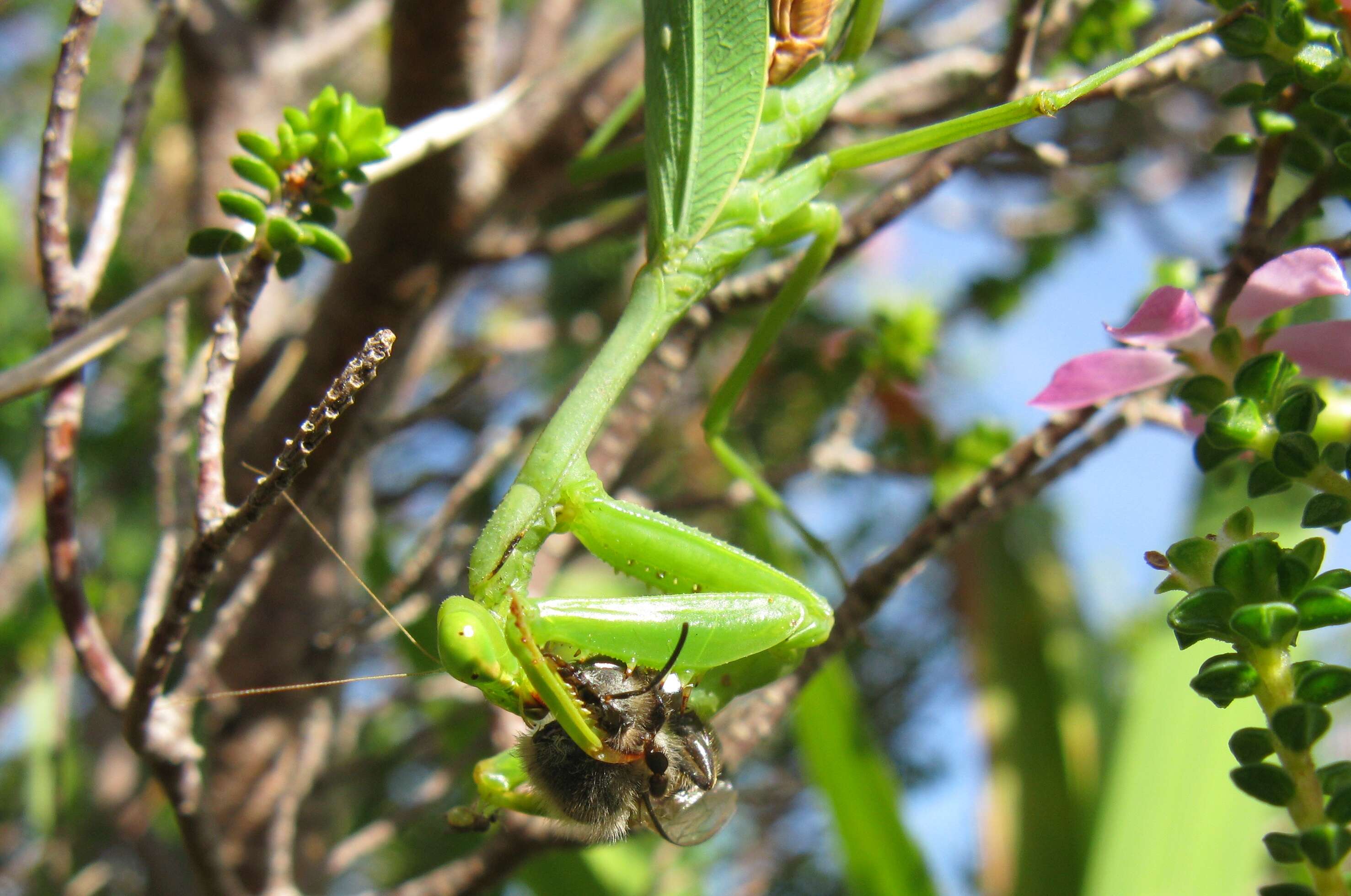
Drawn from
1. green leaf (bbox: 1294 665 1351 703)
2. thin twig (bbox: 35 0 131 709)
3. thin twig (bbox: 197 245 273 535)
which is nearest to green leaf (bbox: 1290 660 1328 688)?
green leaf (bbox: 1294 665 1351 703)

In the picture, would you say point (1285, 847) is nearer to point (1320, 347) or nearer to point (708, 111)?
point (1320, 347)

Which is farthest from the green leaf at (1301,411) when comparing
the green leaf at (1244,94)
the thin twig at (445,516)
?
the thin twig at (445,516)

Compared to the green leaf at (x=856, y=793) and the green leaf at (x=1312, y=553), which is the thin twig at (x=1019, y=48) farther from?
the green leaf at (x=856, y=793)

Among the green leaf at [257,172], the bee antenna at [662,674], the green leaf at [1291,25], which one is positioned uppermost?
the green leaf at [257,172]

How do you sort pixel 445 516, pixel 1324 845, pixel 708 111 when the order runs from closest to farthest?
1. pixel 1324 845
2. pixel 708 111
3. pixel 445 516

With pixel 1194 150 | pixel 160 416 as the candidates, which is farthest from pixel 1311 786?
pixel 1194 150

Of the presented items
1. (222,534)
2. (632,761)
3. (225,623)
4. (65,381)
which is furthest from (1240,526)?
(65,381)

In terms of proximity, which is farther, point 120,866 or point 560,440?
point 120,866

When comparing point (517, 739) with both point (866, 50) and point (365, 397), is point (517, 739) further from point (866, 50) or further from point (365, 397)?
point (866, 50)
